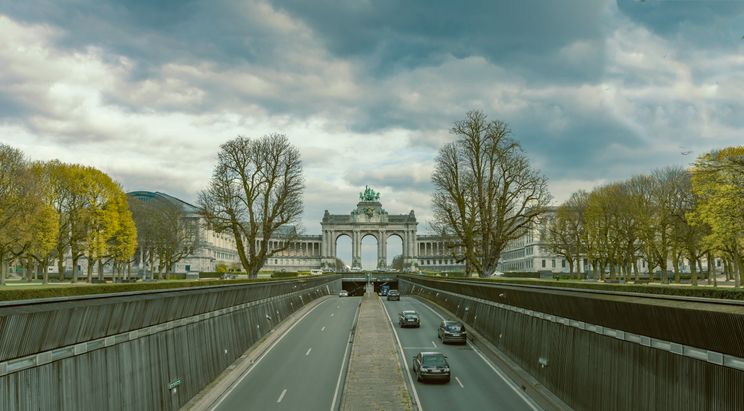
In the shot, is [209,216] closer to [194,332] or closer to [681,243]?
[194,332]

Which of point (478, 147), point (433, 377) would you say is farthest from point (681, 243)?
point (433, 377)

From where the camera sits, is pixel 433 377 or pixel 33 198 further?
pixel 33 198

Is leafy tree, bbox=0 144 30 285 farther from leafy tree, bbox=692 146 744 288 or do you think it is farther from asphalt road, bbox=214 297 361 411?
leafy tree, bbox=692 146 744 288

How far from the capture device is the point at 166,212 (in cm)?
9138

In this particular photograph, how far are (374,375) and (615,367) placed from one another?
42.9ft

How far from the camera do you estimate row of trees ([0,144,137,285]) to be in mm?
50969

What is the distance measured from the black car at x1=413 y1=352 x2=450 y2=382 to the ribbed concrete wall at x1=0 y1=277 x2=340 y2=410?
9.82m

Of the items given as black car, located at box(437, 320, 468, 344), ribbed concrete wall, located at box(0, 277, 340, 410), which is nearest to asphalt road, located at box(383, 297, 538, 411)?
black car, located at box(437, 320, 468, 344)

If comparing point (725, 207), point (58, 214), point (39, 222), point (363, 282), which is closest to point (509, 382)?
point (725, 207)

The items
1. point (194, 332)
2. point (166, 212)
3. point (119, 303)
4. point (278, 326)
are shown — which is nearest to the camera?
point (119, 303)

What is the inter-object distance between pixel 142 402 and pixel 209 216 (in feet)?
128

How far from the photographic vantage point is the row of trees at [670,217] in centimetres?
4738

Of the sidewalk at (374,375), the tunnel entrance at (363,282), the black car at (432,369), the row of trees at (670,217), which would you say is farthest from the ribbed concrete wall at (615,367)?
the tunnel entrance at (363,282)

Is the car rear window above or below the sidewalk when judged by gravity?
above
